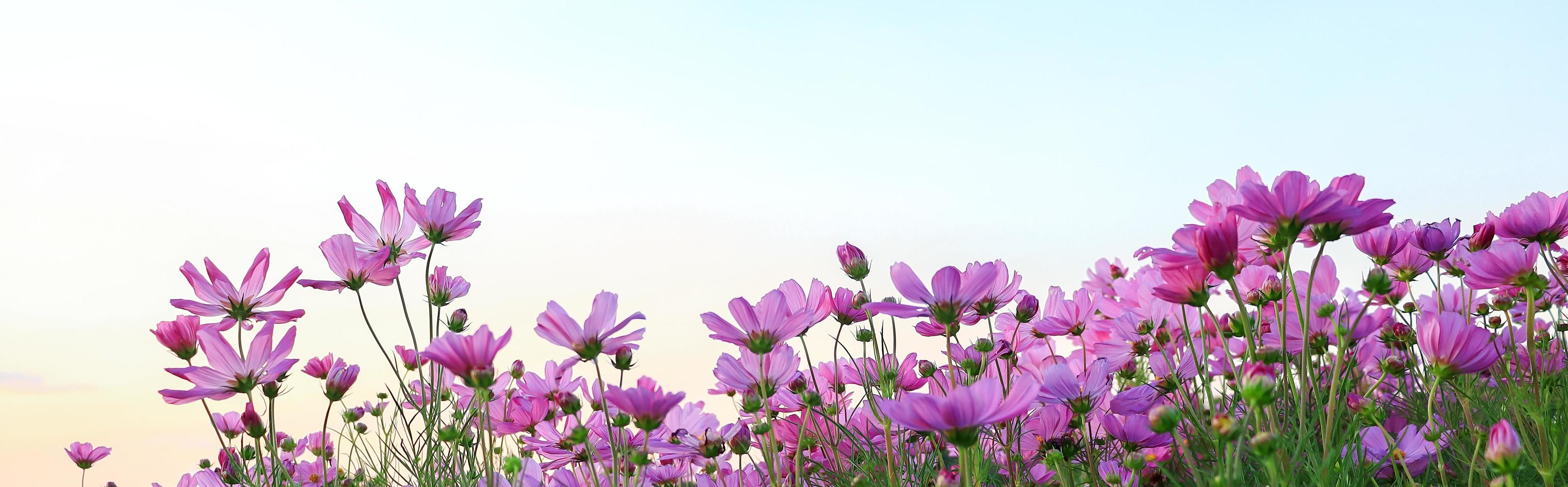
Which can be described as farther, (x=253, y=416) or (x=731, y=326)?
(x=253, y=416)

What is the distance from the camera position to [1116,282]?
2.18 metres

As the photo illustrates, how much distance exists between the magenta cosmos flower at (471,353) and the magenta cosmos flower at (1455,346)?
1117 mm

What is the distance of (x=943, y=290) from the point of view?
3.93 ft

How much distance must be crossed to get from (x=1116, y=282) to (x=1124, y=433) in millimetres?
766

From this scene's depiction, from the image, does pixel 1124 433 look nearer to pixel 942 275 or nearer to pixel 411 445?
pixel 942 275

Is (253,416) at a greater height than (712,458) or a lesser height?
greater

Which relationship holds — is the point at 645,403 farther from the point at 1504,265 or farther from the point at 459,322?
the point at 1504,265

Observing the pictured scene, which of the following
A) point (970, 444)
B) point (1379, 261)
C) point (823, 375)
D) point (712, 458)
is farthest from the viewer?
point (823, 375)

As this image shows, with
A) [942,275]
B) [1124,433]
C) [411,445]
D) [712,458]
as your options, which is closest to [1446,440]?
[1124,433]

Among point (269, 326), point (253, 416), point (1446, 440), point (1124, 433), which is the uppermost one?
point (269, 326)

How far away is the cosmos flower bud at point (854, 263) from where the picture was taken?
5.21 feet

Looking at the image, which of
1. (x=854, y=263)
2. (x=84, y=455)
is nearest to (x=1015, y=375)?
(x=854, y=263)

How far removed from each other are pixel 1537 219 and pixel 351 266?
1.83 meters

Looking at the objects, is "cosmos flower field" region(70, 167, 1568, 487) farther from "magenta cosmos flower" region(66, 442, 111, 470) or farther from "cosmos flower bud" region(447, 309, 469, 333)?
"magenta cosmos flower" region(66, 442, 111, 470)
